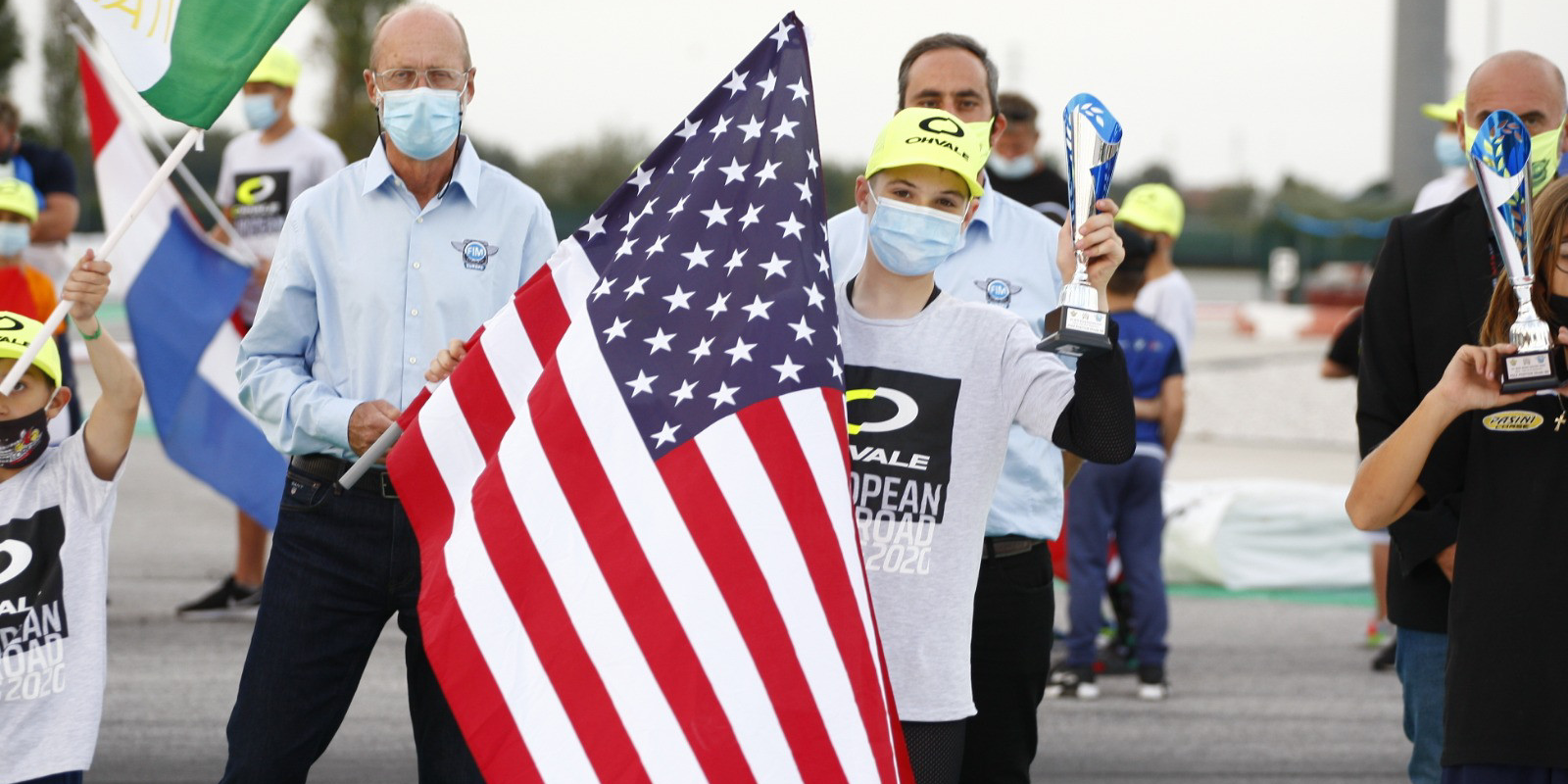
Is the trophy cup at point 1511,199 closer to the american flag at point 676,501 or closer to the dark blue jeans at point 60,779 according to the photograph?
the american flag at point 676,501

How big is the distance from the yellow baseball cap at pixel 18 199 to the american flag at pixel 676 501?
4.50 m

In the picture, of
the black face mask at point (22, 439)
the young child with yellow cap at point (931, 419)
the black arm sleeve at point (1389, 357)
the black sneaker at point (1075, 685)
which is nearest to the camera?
the young child with yellow cap at point (931, 419)

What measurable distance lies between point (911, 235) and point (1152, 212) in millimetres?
5192

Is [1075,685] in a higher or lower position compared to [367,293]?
lower

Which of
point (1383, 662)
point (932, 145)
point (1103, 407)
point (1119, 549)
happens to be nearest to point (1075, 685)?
point (1119, 549)

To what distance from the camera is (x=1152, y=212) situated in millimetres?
8523

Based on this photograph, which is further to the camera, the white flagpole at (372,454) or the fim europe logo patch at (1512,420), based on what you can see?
the white flagpole at (372,454)

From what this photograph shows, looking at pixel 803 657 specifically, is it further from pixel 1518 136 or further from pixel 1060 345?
pixel 1518 136

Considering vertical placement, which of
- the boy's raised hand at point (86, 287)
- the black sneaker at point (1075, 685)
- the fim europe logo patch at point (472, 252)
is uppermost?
the fim europe logo patch at point (472, 252)

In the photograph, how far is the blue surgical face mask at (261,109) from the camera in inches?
339

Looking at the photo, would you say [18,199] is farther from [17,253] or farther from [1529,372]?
[1529,372]

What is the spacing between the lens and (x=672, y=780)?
129 inches

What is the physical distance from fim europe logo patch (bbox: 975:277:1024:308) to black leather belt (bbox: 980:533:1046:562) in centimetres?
63

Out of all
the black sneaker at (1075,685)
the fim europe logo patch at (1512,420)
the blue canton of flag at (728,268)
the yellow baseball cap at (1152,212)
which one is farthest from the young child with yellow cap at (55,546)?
the yellow baseball cap at (1152,212)
